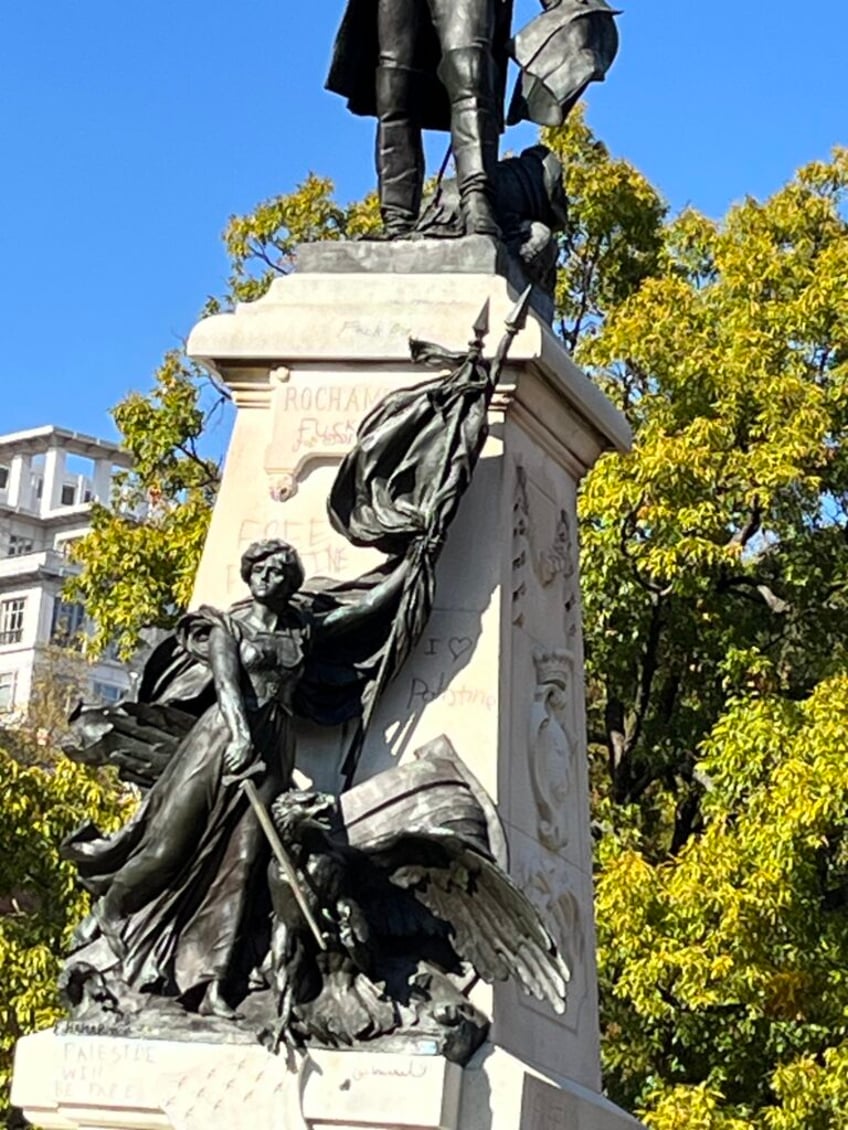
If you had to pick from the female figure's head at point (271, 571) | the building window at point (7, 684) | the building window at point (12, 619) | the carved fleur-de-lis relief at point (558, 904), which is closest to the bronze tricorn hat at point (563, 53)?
the female figure's head at point (271, 571)

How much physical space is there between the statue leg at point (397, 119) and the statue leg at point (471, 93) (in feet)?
0.60

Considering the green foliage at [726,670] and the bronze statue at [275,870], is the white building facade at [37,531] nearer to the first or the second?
the green foliage at [726,670]

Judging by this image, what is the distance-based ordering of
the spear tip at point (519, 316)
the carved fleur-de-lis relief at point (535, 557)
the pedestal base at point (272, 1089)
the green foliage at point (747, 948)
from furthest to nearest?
the green foliage at point (747, 948)
the carved fleur-de-lis relief at point (535, 557)
the spear tip at point (519, 316)
the pedestal base at point (272, 1089)

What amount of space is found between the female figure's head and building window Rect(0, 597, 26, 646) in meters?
68.5

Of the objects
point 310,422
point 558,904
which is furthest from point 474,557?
point 558,904

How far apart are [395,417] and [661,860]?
948 centimetres

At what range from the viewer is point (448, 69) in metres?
9.00

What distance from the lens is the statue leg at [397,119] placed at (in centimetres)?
917

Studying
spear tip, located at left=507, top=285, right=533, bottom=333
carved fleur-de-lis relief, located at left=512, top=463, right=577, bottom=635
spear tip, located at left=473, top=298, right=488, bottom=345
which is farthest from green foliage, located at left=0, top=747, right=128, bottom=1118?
spear tip, located at left=507, top=285, right=533, bottom=333

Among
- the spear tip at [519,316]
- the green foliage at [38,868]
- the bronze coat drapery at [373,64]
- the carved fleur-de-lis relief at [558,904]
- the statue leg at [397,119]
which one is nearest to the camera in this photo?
the carved fleur-de-lis relief at [558,904]

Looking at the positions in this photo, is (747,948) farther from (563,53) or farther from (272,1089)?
(272,1089)

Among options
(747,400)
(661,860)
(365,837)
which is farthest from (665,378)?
(365,837)

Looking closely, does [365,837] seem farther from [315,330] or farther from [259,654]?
[315,330]

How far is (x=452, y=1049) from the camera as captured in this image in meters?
6.97
